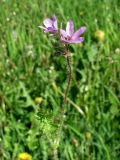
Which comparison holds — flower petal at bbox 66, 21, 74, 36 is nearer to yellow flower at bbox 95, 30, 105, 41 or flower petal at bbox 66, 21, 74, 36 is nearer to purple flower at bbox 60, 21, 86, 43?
purple flower at bbox 60, 21, 86, 43

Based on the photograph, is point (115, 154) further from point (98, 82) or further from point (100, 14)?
point (100, 14)

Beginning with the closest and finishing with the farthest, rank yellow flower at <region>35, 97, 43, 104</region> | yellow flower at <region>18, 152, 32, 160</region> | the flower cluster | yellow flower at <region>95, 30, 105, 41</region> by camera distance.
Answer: the flower cluster → yellow flower at <region>18, 152, 32, 160</region> → yellow flower at <region>35, 97, 43, 104</region> → yellow flower at <region>95, 30, 105, 41</region>

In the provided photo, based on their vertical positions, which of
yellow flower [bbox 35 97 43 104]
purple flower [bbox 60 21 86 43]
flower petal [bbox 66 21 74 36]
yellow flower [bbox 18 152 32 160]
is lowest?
yellow flower [bbox 18 152 32 160]

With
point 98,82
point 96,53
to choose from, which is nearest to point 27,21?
point 96,53

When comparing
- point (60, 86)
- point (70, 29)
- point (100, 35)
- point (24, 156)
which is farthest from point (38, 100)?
point (70, 29)

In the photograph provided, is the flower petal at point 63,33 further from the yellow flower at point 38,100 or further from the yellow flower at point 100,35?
the yellow flower at point 100,35

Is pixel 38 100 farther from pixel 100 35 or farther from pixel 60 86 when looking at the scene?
pixel 100 35

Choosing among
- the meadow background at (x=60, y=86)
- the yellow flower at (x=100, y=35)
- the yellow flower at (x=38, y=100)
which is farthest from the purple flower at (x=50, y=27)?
the yellow flower at (x=100, y=35)

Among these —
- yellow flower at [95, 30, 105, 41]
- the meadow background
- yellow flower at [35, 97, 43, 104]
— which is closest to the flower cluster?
the meadow background
